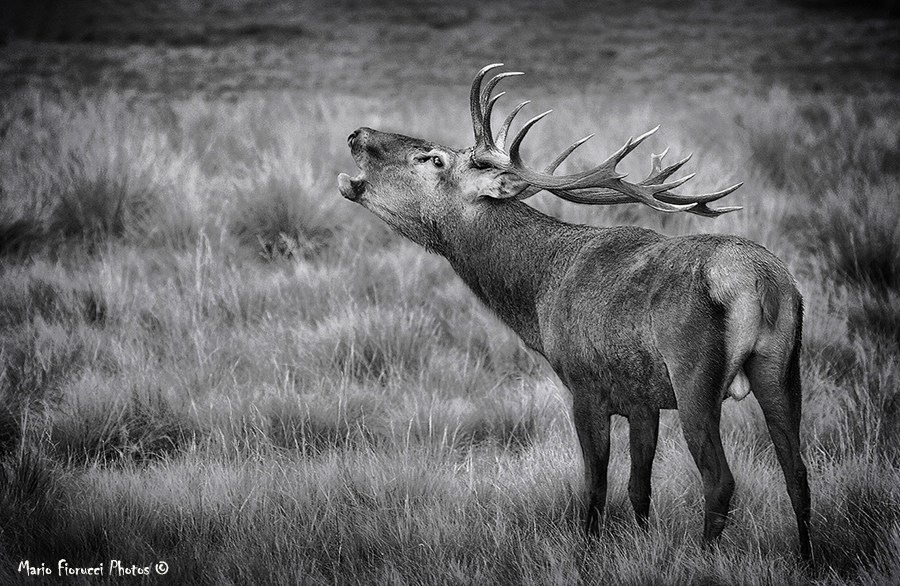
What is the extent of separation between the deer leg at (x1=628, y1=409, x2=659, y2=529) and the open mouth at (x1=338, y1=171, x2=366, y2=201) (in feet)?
5.25

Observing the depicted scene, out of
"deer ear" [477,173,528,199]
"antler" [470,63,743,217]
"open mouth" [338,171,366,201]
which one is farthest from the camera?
"open mouth" [338,171,366,201]

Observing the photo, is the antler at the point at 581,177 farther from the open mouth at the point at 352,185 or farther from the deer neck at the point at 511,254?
the open mouth at the point at 352,185

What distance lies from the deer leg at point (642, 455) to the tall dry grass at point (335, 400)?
99mm

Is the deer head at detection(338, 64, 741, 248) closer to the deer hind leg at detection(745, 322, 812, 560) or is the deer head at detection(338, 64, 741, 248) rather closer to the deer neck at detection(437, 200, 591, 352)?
the deer neck at detection(437, 200, 591, 352)

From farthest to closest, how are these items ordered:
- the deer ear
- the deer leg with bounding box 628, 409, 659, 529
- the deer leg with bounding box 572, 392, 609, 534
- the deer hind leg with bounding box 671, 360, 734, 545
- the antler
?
the deer ear < the antler < the deer leg with bounding box 572, 392, 609, 534 < the deer leg with bounding box 628, 409, 659, 529 < the deer hind leg with bounding box 671, 360, 734, 545

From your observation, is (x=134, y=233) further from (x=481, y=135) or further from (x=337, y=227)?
(x=481, y=135)

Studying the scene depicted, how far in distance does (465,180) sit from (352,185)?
529 millimetres

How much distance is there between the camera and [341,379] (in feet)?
15.1

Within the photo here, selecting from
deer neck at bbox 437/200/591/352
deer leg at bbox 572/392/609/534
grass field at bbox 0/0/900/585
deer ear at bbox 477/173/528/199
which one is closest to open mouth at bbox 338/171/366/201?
deer neck at bbox 437/200/591/352

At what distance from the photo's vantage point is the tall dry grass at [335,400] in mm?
3008

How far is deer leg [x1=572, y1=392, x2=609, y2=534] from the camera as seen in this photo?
296 centimetres

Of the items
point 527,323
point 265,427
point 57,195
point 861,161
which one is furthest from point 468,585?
point 861,161

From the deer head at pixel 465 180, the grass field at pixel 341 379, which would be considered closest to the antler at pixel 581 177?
the deer head at pixel 465 180

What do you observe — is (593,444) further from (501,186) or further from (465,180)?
(465,180)
